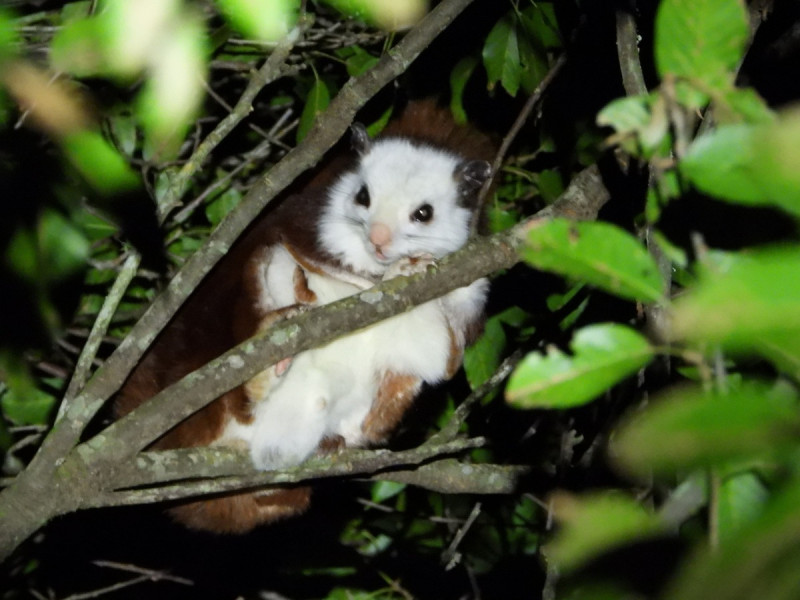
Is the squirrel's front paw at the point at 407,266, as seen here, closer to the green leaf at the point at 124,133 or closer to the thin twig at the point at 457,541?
the thin twig at the point at 457,541

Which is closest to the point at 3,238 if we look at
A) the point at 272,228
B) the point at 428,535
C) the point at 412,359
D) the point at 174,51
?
the point at 272,228

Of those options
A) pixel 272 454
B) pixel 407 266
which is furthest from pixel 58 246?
pixel 407 266

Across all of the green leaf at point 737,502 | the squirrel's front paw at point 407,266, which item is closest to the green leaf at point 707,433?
the green leaf at point 737,502

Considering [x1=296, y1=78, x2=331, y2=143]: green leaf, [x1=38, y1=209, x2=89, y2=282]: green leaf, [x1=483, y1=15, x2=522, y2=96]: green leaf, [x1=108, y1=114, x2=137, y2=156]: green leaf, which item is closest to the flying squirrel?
[x1=296, y1=78, x2=331, y2=143]: green leaf

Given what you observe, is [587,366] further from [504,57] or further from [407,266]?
[504,57]

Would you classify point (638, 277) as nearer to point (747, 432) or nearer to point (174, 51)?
point (747, 432)

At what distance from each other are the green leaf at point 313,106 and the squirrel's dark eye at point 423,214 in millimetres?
508

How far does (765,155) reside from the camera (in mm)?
671

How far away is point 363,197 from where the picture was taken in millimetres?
3217

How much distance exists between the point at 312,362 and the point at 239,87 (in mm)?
1902

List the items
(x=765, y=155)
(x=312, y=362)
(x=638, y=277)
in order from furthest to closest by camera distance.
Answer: (x=312, y=362)
(x=638, y=277)
(x=765, y=155)

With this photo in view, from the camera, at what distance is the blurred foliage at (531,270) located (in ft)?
2.50

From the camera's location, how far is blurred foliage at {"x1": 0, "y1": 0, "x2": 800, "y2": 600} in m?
0.76

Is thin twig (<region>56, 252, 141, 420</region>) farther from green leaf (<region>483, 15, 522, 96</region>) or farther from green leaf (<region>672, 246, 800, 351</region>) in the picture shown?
green leaf (<region>672, 246, 800, 351</region>)
